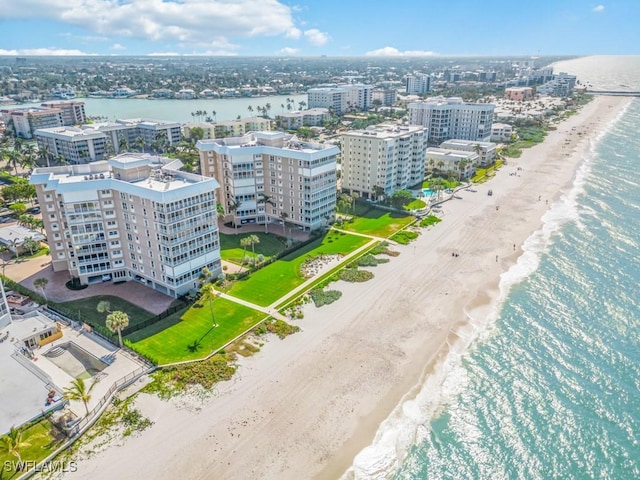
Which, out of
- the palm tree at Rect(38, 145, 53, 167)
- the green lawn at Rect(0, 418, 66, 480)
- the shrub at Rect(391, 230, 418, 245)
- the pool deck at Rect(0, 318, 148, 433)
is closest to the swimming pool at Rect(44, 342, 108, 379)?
the pool deck at Rect(0, 318, 148, 433)

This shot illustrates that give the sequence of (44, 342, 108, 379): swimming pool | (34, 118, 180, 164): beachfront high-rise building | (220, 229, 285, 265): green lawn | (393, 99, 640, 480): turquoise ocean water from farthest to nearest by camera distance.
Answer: (34, 118, 180, 164): beachfront high-rise building < (220, 229, 285, 265): green lawn < (44, 342, 108, 379): swimming pool < (393, 99, 640, 480): turquoise ocean water

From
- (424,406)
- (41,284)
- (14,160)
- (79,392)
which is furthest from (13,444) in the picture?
(14,160)

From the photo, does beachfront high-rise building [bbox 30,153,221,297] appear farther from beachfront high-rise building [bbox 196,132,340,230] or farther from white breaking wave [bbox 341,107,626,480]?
white breaking wave [bbox 341,107,626,480]

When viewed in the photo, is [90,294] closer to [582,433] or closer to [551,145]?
[582,433]

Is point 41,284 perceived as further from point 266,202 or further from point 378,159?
point 378,159

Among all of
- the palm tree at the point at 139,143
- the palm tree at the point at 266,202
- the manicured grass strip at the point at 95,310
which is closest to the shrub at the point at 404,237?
the palm tree at the point at 266,202

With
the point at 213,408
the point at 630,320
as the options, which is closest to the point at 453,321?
the point at 630,320
